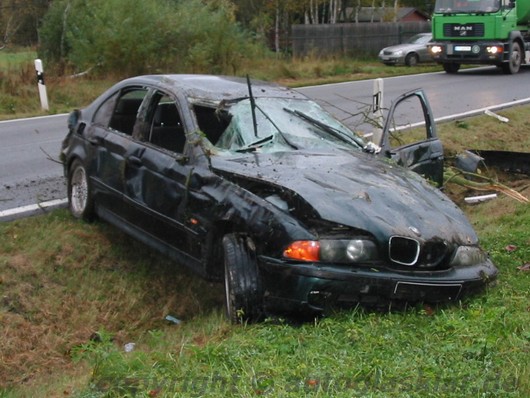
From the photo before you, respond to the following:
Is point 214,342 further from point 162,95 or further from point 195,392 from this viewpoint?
point 162,95

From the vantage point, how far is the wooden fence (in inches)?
1404

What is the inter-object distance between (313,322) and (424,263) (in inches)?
31.6

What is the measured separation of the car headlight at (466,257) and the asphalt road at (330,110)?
2.84 metres

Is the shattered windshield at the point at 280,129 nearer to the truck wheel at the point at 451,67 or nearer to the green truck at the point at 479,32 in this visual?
the green truck at the point at 479,32

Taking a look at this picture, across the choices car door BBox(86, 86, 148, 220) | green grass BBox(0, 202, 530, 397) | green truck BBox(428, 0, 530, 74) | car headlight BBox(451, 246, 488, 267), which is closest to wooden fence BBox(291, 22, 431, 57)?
green truck BBox(428, 0, 530, 74)

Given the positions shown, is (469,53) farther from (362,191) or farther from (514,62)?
(362,191)

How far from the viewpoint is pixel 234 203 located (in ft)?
17.2

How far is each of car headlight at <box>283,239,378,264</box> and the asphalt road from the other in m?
3.11

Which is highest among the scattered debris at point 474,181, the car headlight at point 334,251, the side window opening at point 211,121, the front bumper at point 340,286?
the side window opening at point 211,121

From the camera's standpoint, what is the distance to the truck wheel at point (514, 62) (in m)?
25.0

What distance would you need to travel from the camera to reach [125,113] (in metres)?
7.36

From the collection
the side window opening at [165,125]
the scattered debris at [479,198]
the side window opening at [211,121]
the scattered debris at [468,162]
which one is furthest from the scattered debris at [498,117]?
the side window opening at [211,121]

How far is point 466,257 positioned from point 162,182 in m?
2.36

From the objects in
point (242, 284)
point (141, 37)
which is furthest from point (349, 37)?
point (242, 284)
